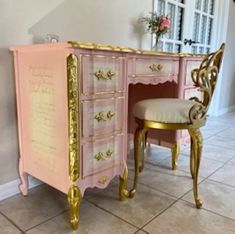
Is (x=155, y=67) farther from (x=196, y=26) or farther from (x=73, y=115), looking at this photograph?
(x=196, y=26)

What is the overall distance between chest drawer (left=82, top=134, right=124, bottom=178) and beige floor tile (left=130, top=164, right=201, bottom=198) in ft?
1.45

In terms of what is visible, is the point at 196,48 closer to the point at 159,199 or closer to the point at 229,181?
the point at 229,181

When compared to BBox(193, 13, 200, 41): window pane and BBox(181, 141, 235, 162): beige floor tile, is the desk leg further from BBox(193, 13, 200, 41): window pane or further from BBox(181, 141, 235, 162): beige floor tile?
BBox(193, 13, 200, 41): window pane

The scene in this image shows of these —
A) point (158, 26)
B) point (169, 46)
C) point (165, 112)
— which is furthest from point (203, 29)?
point (165, 112)

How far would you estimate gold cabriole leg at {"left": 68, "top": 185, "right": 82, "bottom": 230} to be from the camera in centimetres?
120

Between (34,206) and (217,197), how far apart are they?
3.48 ft

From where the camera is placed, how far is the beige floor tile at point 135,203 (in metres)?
1.36

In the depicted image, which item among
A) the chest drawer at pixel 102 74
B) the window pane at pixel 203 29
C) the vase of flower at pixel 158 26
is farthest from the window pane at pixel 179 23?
the chest drawer at pixel 102 74

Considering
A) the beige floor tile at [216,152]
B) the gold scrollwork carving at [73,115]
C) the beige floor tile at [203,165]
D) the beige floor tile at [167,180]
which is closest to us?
the gold scrollwork carving at [73,115]

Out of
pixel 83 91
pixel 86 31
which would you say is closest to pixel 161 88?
pixel 86 31

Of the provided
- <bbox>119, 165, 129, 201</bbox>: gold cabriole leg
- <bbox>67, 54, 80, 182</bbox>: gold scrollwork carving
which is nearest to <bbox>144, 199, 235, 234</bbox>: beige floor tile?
<bbox>119, 165, 129, 201</bbox>: gold cabriole leg

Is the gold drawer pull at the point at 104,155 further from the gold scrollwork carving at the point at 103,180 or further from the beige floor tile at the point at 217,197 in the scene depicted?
the beige floor tile at the point at 217,197

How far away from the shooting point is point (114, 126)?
4.37 ft

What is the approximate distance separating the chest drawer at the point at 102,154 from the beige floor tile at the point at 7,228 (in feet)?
1.35
